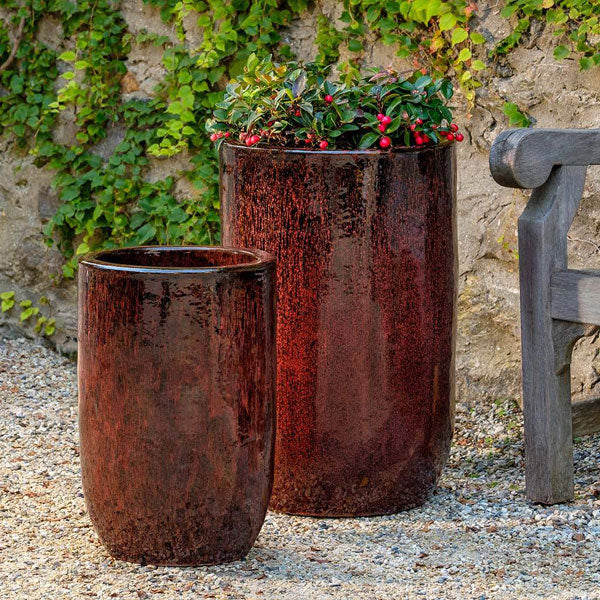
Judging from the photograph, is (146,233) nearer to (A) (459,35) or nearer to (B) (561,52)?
(A) (459,35)

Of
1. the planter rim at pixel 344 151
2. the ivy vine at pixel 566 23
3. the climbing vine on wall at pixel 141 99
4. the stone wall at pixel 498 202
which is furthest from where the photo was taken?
the climbing vine on wall at pixel 141 99

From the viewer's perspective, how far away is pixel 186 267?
259cm

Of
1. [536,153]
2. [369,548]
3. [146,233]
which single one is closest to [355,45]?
[146,233]

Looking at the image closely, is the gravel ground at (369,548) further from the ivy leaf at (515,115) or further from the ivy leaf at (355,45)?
the ivy leaf at (355,45)

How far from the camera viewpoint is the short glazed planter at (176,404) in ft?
8.00

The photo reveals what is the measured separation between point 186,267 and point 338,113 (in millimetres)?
606

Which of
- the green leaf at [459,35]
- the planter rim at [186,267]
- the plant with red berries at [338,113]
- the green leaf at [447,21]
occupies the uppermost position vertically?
the green leaf at [447,21]

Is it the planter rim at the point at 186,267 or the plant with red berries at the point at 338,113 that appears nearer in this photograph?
the planter rim at the point at 186,267

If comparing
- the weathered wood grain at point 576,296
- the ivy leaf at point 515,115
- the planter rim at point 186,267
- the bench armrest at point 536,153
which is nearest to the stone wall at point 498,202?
the ivy leaf at point 515,115

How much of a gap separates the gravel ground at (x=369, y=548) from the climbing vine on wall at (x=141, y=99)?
1.22 m

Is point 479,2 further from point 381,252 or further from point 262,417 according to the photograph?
point 262,417

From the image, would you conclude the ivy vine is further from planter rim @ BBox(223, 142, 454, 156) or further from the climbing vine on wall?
planter rim @ BBox(223, 142, 454, 156)

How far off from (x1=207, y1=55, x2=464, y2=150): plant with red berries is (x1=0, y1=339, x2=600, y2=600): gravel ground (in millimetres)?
989

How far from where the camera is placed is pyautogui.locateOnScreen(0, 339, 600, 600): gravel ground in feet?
8.20
